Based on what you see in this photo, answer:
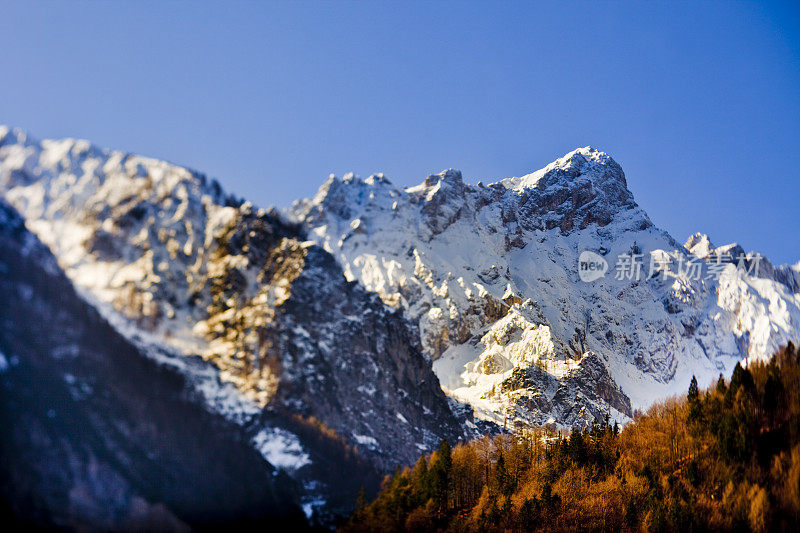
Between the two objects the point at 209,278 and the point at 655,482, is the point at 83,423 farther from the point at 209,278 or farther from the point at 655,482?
the point at 655,482

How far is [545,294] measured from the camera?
456 feet

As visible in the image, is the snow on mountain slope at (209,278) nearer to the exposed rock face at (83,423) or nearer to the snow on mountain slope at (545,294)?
the exposed rock face at (83,423)

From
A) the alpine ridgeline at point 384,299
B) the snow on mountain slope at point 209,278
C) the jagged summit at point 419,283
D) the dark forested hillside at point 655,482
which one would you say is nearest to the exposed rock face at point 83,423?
the alpine ridgeline at point 384,299

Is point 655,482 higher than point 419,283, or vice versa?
point 419,283

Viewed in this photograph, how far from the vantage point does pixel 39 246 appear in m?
36.0

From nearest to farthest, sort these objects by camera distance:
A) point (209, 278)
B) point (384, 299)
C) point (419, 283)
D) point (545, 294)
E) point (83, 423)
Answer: point (83, 423)
point (209, 278)
point (384, 299)
point (419, 283)
point (545, 294)

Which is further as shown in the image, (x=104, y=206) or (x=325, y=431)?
(x=325, y=431)

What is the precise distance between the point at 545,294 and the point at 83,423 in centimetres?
11133

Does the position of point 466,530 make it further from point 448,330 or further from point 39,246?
point 448,330

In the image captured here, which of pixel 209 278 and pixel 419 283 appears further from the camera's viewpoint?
pixel 419 283

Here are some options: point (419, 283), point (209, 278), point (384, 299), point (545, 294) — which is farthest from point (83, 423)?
→ point (545, 294)

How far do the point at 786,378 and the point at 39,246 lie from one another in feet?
182

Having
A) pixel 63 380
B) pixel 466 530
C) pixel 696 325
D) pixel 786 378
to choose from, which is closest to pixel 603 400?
pixel 696 325

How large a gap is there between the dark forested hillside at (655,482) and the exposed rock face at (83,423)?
15494 mm
